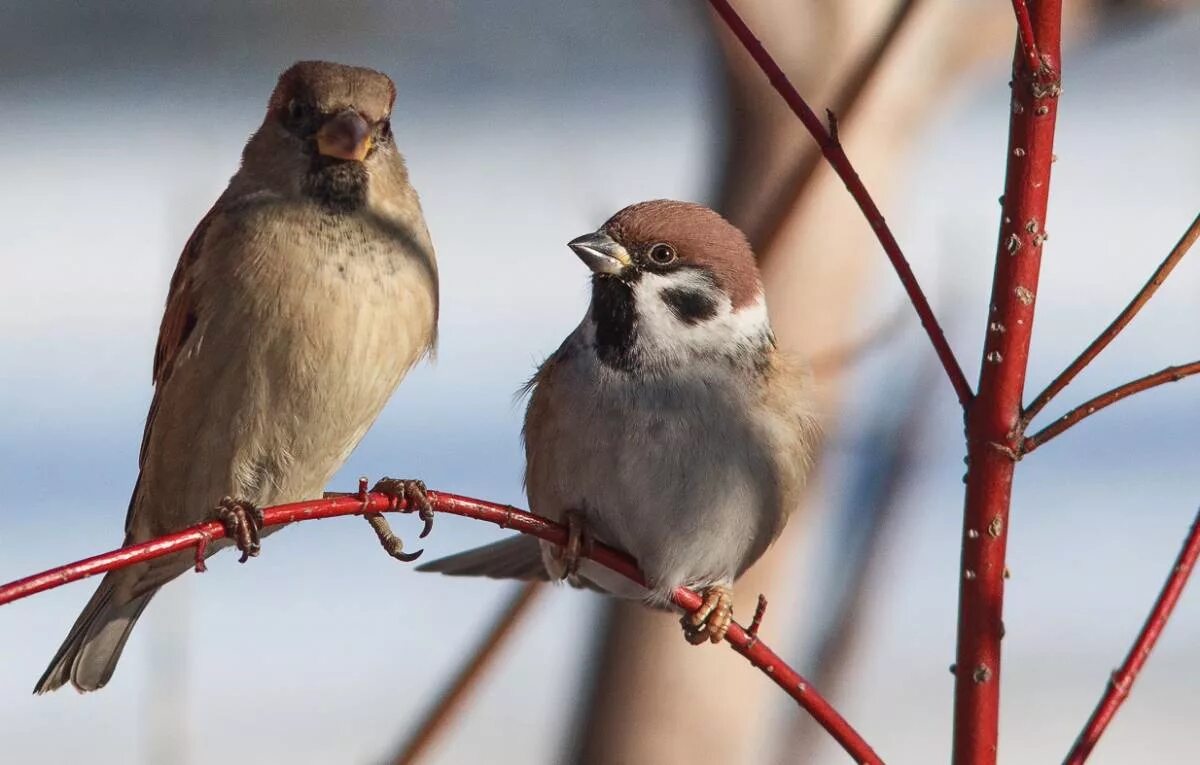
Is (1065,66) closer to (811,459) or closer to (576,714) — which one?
(811,459)

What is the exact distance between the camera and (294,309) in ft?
8.37

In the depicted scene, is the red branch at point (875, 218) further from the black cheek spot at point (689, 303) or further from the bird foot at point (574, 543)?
the black cheek spot at point (689, 303)

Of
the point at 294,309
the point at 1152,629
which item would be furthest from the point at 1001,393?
the point at 294,309

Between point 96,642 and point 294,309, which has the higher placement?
point 294,309

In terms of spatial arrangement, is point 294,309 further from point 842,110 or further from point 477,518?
point 477,518

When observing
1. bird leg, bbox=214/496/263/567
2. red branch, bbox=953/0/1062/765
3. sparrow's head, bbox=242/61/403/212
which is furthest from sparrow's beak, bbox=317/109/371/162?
red branch, bbox=953/0/1062/765

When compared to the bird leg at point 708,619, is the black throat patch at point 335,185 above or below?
above

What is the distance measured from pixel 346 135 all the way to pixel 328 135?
0.05 metres

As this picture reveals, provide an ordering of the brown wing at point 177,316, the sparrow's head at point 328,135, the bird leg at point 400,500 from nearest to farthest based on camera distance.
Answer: the bird leg at point 400,500, the sparrow's head at point 328,135, the brown wing at point 177,316

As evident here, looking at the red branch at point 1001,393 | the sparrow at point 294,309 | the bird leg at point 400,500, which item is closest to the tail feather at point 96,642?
the sparrow at point 294,309

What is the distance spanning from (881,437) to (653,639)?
873mm

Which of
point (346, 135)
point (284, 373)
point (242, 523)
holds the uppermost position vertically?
point (346, 135)

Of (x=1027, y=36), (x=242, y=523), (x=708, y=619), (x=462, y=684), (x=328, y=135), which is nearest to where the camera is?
(x=1027, y=36)

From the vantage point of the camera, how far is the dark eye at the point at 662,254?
2.47m
